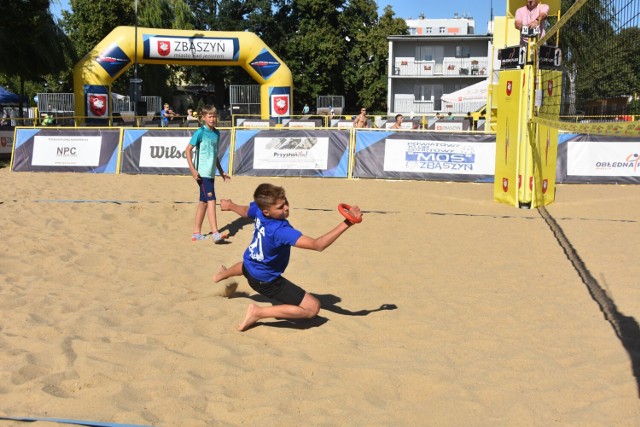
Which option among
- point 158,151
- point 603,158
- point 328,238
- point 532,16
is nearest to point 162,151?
point 158,151

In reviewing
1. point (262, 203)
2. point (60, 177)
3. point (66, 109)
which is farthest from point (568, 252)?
point (66, 109)

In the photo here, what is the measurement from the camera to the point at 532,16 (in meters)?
10.7

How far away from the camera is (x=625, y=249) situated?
8.05m

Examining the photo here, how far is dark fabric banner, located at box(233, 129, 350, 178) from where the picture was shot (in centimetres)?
1491

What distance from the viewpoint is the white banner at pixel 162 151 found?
15.1m

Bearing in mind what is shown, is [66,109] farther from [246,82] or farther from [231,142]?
[231,142]

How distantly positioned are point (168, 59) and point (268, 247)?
72.6 ft

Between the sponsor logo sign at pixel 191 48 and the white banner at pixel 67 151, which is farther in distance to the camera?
the sponsor logo sign at pixel 191 48

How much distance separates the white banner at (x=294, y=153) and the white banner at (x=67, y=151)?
3.74m

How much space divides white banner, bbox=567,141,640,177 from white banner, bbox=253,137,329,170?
5.27 metres

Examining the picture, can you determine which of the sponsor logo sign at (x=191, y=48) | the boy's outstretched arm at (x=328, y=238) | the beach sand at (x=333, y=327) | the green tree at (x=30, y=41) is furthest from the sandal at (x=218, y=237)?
the sponsor logo sign at (x=191, y=48)

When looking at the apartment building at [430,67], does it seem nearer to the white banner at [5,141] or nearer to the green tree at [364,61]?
the green tree at [364,61]

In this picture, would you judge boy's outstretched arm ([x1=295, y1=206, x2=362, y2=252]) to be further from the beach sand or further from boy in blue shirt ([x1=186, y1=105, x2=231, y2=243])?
boy in blue shirt ([x1=186, y1=105, x2=231, y2=243])

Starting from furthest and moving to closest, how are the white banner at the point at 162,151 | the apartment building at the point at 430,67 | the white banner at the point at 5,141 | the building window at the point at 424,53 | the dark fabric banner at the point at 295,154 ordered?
1. the building window at the point at 424,53
2. the apartment building at the point at 430,67
3. the white banner at the point at 5,141
4. the white banner at the point at 162,151
5. the dark fabric banner at the point at 295,154
